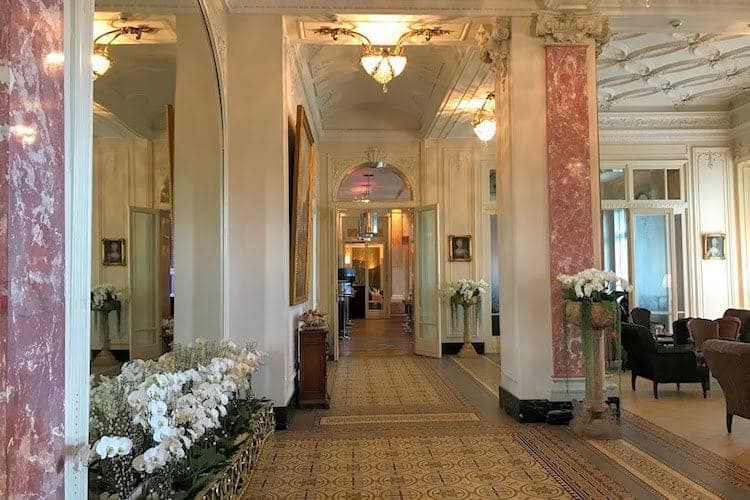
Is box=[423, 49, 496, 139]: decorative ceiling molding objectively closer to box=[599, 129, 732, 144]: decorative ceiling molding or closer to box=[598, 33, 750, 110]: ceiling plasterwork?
box=[598, 33, 750, 110]: ceiling plasterwork

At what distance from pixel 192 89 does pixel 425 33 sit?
3236 mm

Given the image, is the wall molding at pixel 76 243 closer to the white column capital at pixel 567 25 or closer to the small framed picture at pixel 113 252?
the small framed picture at pixel 113 252

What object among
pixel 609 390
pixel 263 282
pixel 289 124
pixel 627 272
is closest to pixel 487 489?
pixel 609 390

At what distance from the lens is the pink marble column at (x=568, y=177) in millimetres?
5766

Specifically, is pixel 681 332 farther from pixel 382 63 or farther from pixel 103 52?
pixel 103 52

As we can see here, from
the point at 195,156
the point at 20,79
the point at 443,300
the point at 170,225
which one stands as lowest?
the point at 443,300

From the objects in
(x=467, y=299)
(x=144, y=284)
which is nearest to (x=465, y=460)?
(x=144, y=284)

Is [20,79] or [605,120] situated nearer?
[20,79]

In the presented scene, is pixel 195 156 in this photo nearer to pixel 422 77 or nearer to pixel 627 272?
pixel 422 77

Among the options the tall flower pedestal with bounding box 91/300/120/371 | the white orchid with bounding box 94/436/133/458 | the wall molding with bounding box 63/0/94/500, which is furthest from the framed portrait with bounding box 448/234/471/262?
the white orchid with bounding box 94/436/133/458

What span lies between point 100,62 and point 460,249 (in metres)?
9.07

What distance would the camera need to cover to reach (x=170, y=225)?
3.89 meters

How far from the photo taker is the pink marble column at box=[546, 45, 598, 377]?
18.9 ft

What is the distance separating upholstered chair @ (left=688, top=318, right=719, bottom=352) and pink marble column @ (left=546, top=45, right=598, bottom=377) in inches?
159
